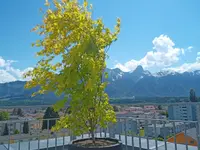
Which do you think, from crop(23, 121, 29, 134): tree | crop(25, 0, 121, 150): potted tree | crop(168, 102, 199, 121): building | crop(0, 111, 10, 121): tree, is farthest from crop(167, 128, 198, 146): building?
crop(0, 111, 10, 121): tree

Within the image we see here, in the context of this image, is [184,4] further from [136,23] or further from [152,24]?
[136,23]

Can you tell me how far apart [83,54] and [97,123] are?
3.27ft

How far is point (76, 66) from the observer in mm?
2404

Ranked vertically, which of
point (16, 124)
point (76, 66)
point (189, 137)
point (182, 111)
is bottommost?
point (189, 137)

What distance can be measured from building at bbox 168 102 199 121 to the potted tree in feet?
8.80

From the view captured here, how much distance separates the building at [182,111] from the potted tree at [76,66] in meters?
2.68

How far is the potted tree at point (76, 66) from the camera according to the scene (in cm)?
238

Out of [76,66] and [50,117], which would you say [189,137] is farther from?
[50,117]

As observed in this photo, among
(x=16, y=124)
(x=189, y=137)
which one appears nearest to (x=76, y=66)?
(x=16, y=124)

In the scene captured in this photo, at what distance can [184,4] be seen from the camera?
6152 millimetres

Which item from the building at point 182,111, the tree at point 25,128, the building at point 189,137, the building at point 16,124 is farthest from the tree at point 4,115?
the building at point 182,111

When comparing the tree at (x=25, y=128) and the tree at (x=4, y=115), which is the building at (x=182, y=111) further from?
the tree at (x=4, y=115)

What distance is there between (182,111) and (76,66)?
3.55 m

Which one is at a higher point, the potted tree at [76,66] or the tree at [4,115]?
the potted tree at [76,66]
